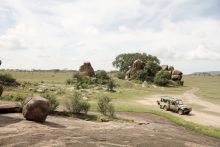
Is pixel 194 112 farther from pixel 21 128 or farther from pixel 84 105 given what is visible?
pixel 21 128

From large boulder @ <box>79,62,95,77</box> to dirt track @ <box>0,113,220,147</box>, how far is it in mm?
64602

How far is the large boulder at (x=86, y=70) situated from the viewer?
93.9 meters

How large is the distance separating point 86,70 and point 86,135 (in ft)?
237

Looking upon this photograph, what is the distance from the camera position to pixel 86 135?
22953 mm

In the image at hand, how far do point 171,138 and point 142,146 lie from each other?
Result: 417 cm

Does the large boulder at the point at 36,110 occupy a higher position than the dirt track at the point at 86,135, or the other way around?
the large boulder at the point at 36,110

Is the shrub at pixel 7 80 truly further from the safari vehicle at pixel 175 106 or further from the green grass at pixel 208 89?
the green grass at pixel 208 89

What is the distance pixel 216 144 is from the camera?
1023 inches

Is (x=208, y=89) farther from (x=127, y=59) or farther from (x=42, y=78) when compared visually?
(x=42, y=78)

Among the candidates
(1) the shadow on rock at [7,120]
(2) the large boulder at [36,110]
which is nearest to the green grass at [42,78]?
(1) the shadow on rock at [7,120]

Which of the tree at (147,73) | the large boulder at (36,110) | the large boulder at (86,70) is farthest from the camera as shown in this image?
the tree at (147,73)

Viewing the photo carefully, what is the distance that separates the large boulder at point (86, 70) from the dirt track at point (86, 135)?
64.6m

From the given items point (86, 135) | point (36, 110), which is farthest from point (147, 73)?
point (86, 135)

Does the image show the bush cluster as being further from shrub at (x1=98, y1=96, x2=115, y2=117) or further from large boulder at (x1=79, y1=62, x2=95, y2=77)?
shrub at (x1=98, y1=96, x2=115, y2=117)
